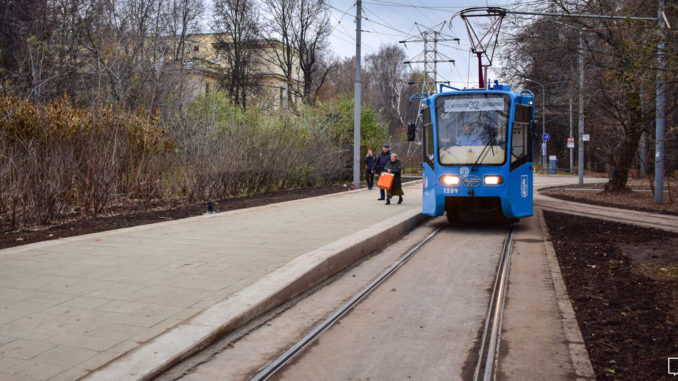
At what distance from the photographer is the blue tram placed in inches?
477

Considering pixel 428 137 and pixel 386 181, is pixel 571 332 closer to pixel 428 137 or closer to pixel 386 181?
pixel 428 137

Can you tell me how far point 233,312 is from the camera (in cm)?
518

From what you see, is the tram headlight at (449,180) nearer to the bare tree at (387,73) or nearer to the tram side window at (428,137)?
the tram side window at (428,137)

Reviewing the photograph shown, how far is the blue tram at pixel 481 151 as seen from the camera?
12.1 m

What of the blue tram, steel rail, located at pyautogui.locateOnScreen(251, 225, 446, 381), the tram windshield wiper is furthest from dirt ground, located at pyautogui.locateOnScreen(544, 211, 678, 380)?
steel rail, located at pyautogui.locateOnScreen(251, 225, 446, 381)

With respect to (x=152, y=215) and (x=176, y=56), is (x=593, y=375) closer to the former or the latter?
(x=152, y=215)

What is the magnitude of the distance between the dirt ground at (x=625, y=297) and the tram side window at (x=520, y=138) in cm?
181

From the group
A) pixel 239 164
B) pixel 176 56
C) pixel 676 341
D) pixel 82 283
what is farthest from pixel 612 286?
pixel 176 56

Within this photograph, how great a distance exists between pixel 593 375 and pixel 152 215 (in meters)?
10.1

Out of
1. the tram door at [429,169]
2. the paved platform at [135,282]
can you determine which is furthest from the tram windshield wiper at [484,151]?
the paved platform at [135,282]

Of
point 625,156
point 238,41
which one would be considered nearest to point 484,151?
point 625,156

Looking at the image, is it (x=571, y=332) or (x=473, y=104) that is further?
(x=473, y=104)

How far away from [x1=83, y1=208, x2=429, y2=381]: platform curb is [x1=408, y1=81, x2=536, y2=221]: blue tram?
3.64 meters

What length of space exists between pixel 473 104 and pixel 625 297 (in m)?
6.89
